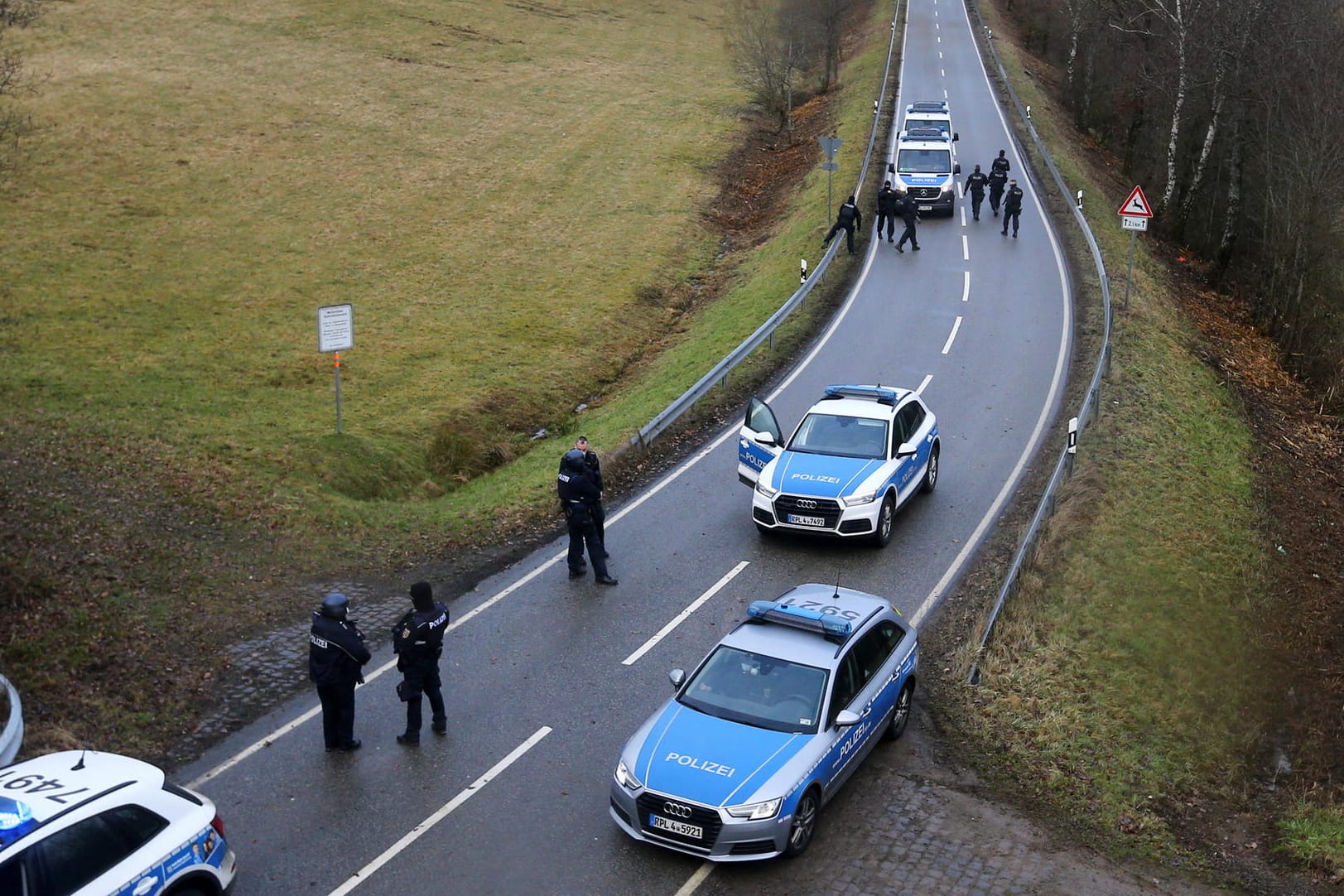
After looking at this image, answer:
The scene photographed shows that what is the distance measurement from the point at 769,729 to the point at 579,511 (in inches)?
196

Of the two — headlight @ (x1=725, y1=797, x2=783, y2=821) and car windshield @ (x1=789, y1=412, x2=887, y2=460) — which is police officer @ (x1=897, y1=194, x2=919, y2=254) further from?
headlight @ (x1=725, y1=797, x2=783, y2=821)

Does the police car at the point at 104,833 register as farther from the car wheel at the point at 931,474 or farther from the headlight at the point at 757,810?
the car wheel at the point at 931,474

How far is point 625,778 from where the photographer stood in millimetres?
9844

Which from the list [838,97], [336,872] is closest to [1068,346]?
[336,872]

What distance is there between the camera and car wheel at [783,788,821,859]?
380 inches

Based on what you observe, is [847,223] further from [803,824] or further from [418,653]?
[803,824]

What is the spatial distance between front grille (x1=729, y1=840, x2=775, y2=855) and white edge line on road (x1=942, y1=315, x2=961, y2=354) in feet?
50.8

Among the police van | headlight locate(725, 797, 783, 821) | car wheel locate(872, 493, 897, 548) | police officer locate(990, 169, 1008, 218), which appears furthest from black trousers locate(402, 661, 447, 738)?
police officer locate(990, 169, 1008, 218)

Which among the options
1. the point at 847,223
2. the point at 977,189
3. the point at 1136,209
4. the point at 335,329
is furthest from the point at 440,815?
the point at 977,189

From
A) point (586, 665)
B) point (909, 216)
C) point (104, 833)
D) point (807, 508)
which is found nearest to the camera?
point (104, 833)

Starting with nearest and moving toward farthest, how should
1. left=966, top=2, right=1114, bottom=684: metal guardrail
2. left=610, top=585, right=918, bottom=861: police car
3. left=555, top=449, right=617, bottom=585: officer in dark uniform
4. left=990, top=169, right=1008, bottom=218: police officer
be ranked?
left=610, top=585, right=918, bottom=861: police car
left=966, top=2, right=1114, bottom=684: metal guardrail
left=555, top=449, right=617, bottom=585: officer in dark uniform
left=990, top=169, right=1008, bottom=218: police officer

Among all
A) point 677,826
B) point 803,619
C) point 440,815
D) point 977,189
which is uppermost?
point 977,189

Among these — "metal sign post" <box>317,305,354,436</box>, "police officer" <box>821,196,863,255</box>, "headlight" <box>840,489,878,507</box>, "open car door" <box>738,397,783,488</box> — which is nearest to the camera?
"headlight" <box>840,489,878,507</box>

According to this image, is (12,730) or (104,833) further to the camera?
(12,730)
